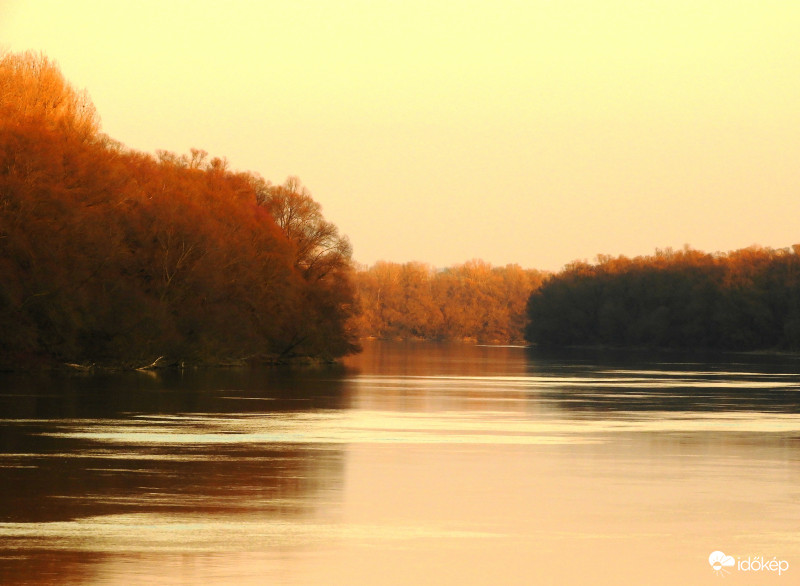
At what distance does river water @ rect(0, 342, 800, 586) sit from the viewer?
1141cm

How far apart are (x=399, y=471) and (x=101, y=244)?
40341 mm

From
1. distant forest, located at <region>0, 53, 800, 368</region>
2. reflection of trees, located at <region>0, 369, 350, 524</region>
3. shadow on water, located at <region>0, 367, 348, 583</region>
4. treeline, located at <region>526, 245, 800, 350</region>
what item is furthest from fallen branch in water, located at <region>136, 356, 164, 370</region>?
treeline, located at <region>526, 245, 800, 350</region>

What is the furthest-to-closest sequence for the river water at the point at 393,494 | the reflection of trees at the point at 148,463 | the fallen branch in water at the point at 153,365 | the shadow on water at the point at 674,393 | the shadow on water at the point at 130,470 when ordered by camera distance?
the fallen branch in water at the point at 153,365 < the shadow on water at the point at 674,393 < the reflection of trees at the point at 148,463 < the shadow on water at the point at 130,470 < the river water at the point at 393,494

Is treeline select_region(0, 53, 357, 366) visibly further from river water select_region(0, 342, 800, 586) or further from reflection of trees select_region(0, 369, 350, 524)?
river water select_region(0, 342, 800, 586)

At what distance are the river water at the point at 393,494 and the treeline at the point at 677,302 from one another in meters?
111

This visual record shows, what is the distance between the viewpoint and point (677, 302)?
15488 centimetres

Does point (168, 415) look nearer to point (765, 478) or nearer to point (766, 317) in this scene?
point (765, 478)

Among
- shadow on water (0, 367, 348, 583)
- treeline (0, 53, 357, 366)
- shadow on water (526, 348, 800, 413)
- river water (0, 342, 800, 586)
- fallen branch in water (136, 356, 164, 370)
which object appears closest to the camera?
river water (0, 342, 800, 586)

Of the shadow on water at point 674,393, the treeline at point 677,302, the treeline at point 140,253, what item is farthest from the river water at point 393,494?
the treeline at point 677,302

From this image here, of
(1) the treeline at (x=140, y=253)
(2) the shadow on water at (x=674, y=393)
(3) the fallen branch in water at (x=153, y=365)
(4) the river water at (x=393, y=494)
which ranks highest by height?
(1) the treeline at (x=140, y=253)

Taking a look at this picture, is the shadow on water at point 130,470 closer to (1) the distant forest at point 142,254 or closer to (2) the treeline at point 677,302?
(1) the distant forest at point 142,254

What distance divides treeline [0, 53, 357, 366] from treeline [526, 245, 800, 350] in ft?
231

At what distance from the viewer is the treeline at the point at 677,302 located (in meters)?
142

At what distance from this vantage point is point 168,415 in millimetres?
30375
